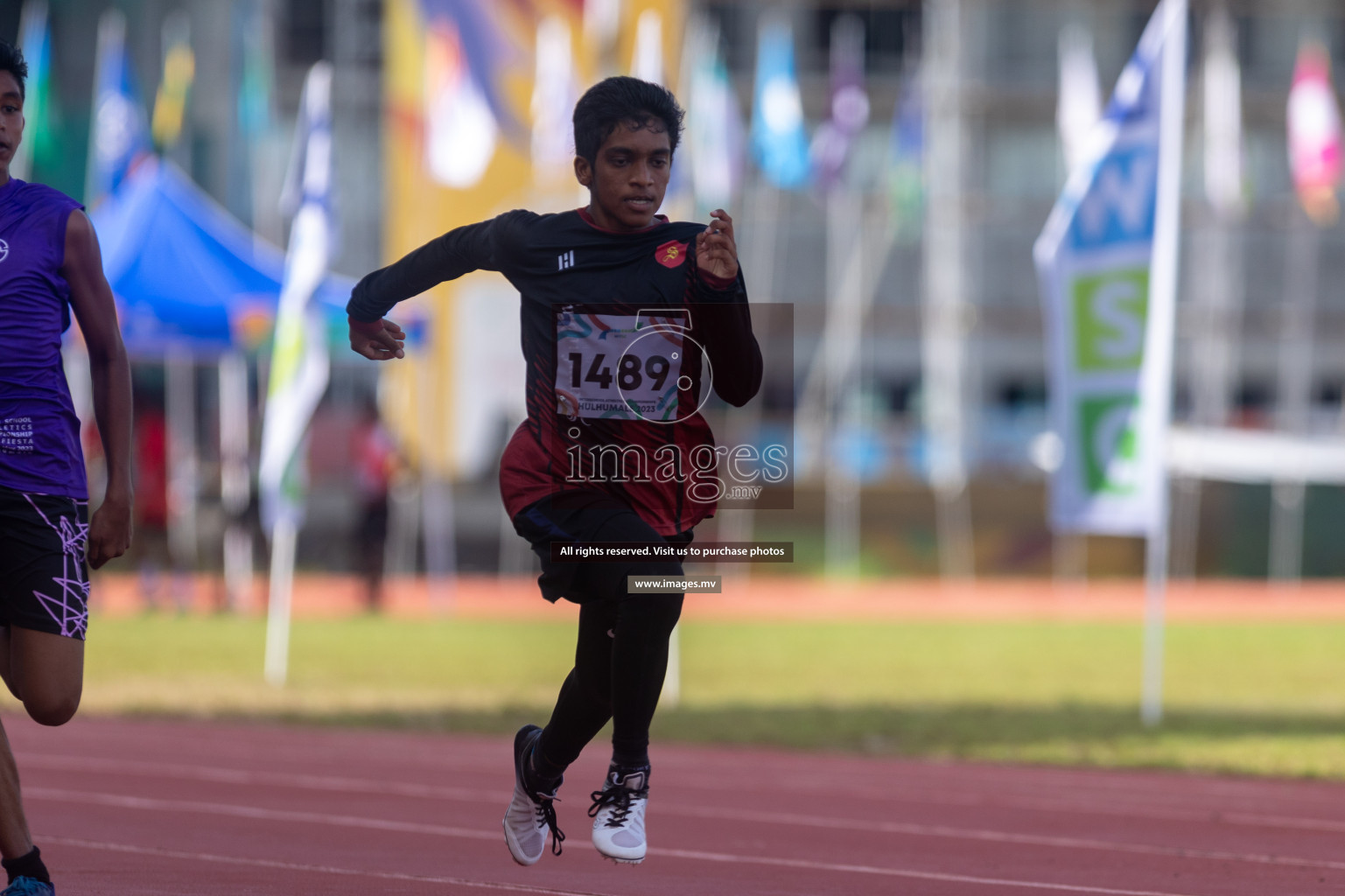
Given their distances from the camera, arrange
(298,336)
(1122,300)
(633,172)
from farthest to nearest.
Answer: (298,336), (1122,300), (633,172)

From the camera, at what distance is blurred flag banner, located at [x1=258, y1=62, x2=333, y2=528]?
13.0 meters

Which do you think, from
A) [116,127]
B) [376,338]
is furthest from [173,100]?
[376,338]

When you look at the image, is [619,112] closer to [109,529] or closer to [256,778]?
[109,529]

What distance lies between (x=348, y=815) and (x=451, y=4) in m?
16.7

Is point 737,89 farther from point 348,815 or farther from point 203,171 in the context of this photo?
Answer: point 348,815

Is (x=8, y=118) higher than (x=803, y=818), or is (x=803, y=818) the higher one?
(x=8, y=118)

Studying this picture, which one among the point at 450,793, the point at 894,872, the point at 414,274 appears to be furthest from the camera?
the point at 450,793

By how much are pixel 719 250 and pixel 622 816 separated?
4.58ft

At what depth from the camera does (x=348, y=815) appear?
687 cm

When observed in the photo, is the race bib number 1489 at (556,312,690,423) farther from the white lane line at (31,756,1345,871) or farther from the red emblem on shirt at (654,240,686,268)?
the white lane line at (31,756,1345,871)

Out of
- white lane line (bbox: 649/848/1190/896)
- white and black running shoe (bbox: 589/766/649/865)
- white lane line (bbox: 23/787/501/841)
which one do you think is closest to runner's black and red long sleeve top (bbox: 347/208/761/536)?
white and black running shoe (bbox: 589/766/649/865)

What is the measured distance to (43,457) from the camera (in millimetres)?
4258

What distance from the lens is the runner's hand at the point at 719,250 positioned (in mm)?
4273

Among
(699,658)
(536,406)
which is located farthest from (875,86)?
(536,406)
